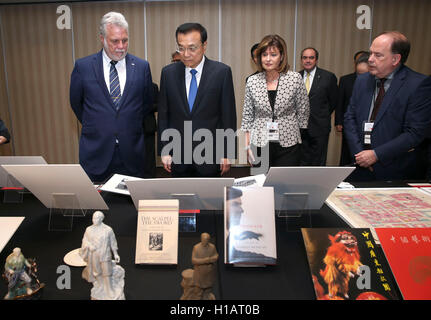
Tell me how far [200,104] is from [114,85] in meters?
0.62

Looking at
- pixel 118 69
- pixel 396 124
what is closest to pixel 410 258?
pixel 396 124

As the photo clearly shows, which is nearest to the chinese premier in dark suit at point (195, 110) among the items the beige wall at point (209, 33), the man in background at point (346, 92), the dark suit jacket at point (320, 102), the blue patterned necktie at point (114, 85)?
the blue patterned necktie at point (114, 85)

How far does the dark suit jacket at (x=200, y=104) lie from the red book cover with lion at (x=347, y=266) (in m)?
1.35

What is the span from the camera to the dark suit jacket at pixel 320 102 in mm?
3838

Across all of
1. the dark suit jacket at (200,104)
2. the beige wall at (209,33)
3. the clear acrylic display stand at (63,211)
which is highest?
the beige wall at (209,33)

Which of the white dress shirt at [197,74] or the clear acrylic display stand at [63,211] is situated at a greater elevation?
the white dress shirt at [197,74]

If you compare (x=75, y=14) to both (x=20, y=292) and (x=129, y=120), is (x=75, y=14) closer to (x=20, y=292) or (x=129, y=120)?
(x=129, y=120)

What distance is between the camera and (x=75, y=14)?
5066 mm

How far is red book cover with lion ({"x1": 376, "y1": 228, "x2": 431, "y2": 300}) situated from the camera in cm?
91

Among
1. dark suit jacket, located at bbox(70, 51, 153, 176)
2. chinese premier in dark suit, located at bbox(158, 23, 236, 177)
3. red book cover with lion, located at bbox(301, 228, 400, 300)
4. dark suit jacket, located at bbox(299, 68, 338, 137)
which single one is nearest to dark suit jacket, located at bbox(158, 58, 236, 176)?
chinese premier in dark suit, located at bbox(158, 23, 236, 177)

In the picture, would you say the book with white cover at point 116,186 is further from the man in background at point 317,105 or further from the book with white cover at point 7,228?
the man in background at point 317,105

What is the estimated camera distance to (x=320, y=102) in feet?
12.6

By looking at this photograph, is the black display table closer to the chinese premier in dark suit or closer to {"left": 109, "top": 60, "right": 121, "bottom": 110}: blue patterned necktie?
the chinese premier in dark suit
